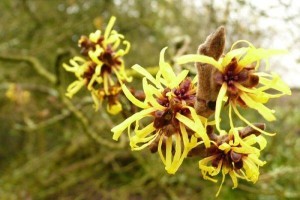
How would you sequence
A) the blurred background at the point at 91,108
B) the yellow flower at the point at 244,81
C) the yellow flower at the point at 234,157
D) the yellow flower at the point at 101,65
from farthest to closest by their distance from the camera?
the blurred background at the point at 91,108
the yellow flower at the point at 101,65
the yellow flower at the point at 234,157
the yellow flower at the point at 244,81

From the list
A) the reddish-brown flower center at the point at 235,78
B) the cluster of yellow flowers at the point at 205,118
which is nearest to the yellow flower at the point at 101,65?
the cluster of yellow flowers at the point at 205,118

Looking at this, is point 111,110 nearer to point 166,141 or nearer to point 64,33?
point 166,141

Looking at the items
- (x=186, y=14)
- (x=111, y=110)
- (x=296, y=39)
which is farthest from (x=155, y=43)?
(x=111, y=110)

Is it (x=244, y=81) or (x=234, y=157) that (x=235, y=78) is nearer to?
(x=244, y=81)

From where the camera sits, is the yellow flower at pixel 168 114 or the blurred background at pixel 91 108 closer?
the yellow flower at pixel 168 114

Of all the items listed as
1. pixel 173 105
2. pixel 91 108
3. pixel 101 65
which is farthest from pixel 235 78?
pixel 91 108

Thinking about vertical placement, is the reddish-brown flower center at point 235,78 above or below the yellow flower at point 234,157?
above

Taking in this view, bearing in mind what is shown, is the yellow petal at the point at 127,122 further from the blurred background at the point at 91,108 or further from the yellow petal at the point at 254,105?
the blurred background at the point at 91,108
